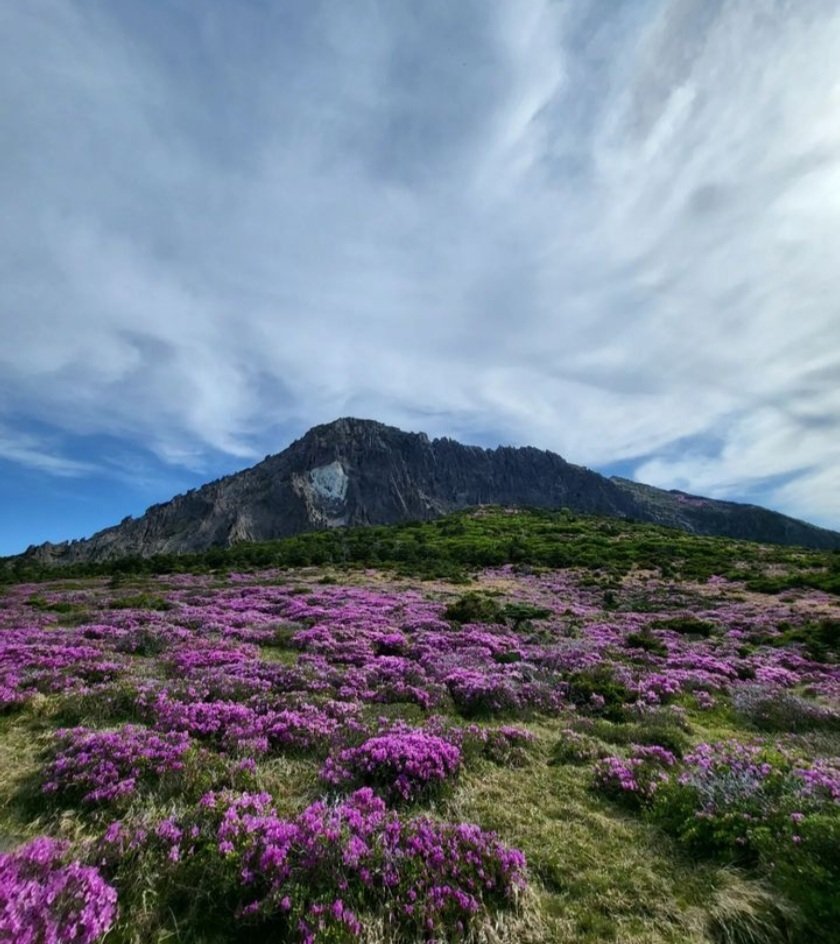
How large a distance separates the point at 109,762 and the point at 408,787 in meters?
4.70

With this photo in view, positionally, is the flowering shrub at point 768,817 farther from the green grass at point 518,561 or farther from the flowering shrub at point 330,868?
the green grass at point 518,561

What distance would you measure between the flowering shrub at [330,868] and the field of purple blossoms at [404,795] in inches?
1.1

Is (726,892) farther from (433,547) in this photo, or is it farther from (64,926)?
(433,547)

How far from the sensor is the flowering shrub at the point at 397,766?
7.64 meters

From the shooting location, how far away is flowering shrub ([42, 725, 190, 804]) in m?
6.84

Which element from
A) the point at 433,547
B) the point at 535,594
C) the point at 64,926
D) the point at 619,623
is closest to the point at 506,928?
the point at 64,926

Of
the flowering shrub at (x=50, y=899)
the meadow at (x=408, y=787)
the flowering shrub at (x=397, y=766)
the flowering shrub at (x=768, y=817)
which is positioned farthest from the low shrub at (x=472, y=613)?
the flowering shrub at (x=50, y=899)

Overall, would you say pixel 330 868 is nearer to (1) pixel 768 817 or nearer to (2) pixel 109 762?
(2) pixel 109 762

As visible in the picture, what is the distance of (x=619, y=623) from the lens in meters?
26.2

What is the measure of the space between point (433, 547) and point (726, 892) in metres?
64.8

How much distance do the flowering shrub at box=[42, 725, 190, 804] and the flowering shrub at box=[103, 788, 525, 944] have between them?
1.49 meters

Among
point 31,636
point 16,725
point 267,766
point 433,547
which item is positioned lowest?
Result: point 267,766

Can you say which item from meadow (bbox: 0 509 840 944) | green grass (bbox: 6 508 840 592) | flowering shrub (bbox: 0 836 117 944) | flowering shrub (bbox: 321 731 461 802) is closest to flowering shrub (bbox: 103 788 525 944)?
meadow (bbox: 0 509 840 944)

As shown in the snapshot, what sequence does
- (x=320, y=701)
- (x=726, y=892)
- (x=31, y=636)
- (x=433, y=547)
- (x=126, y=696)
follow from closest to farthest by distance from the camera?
1. (x=726, y=892)
2. (x=126, y=696)
3. (x=320, y=701)
4. (x=31, y=636)
5. (x=433, y=547)
